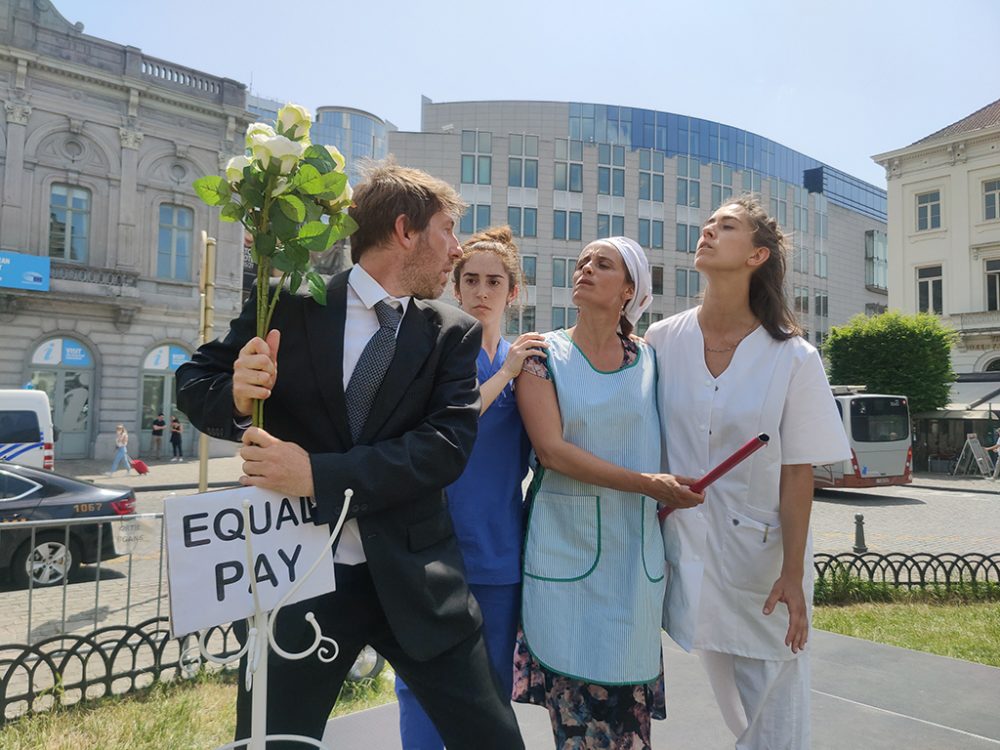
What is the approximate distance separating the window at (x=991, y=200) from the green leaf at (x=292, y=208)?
35.4 m

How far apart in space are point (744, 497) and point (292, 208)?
1.71 m

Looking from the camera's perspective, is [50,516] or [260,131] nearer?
[260,131]

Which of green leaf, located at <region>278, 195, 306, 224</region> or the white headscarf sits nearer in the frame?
green leaf, located at <region>278, 195, 306, 224</region>

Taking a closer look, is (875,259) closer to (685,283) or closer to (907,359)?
(685,283)

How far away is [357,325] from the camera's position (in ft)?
6.19

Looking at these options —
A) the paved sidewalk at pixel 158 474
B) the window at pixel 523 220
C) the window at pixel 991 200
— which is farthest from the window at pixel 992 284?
the paved sidewalk at pixel 158 474

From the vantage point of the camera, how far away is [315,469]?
1635 mm

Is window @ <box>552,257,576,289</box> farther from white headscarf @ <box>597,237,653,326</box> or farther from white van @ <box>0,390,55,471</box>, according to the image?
white headscarf @ <box>597,237,653,326</box>

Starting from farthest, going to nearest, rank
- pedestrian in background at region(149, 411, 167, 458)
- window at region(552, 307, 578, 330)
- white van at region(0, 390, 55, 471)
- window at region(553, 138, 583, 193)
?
window at region(553, 138, 583, 193)
window at region(552, 307, 578, 330)
pedestrian in background at region(149, 411, 167, 458)
white van at region(0, 390, 55, 471)

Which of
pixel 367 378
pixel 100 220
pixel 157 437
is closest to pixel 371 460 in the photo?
pixel 367 378

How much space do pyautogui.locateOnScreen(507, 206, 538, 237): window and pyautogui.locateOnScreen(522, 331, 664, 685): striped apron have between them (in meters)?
39.5

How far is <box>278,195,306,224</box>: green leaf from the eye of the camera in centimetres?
165

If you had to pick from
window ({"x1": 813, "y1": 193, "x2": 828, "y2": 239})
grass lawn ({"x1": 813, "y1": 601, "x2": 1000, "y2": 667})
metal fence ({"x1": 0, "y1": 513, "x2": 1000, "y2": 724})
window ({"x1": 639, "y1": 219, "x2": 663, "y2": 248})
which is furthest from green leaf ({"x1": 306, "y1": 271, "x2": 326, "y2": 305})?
window ({"x1": 813, "y1": 193, "x2": 828, "y2": 239})

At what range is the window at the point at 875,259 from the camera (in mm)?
57031
